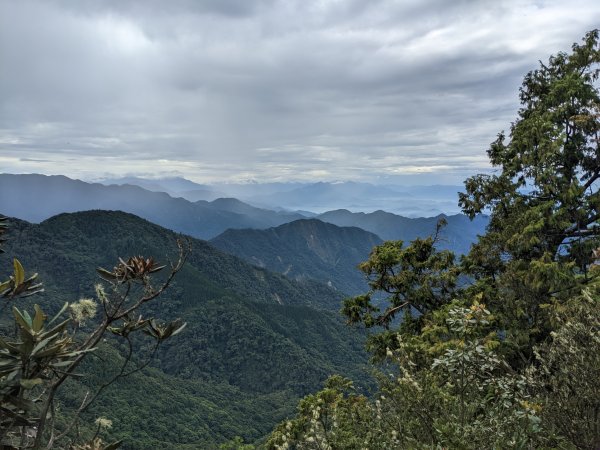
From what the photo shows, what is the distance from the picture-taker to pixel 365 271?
19.9m

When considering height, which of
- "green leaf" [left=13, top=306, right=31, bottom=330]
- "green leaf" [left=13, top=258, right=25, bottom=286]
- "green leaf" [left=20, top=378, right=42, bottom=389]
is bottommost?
"green leaf" [left=20, top=378, right=42, bottom=389]

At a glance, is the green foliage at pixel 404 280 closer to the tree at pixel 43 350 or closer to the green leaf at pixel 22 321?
the tree at pixel 43 350

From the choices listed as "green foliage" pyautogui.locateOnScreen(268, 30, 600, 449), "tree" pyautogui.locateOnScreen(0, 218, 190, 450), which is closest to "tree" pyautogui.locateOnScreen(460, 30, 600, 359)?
"green foliage" pyautogui.locateOnScreen(268, 30, 600, 449)

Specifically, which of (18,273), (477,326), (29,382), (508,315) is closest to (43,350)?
(29,382)

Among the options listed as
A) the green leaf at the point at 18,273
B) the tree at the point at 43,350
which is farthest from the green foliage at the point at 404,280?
the green leaf at the point at 18,273

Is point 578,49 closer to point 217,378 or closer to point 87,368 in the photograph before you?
point 87,368

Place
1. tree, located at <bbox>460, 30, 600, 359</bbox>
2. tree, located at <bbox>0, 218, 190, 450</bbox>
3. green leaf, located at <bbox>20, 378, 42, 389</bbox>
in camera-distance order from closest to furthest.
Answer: green leaf, located at <bbox>20, 378, 42, 389</bbox>, tree, located at <bbox>0, 218, 190, 450</bbox>, tree, located at <bbox>460, 30, 600, 359</bbox>

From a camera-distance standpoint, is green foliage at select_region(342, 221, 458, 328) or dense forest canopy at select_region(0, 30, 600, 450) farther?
green foliage at select_region(342, 221, 458, 328)

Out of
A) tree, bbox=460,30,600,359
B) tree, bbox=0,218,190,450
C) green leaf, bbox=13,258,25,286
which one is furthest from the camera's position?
tree, bbox=460,30,600,359

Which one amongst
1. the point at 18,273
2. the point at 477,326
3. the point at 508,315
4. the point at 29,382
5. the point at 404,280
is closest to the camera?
the point at 29,382

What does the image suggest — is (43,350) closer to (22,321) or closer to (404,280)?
(22,321)

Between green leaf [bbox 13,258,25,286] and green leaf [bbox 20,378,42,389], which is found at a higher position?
green leaf [bbox 13,258,25,286]

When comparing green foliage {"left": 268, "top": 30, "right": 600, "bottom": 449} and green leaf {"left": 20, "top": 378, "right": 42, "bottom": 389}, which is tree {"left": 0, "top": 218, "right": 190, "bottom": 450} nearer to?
green leaf {"left": 20, "top": 378, "right": 42, "bottom": 389}

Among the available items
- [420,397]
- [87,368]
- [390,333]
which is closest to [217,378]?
[87,368]
